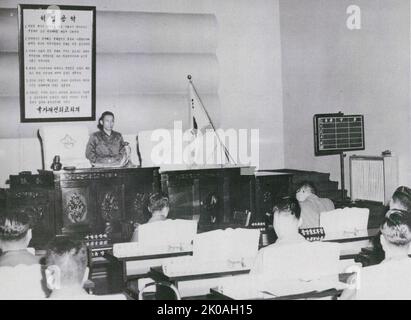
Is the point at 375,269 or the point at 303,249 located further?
the point at 303,249

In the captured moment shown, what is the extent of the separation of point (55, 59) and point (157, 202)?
160 inches

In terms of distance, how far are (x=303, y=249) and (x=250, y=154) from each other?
20.6ft

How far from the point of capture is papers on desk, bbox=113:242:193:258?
3793 mm

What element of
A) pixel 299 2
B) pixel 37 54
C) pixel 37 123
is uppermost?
pixel 299 2

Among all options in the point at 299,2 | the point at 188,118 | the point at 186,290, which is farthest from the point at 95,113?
the point at 186,290

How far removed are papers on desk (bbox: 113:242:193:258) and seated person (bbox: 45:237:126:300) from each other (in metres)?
1.17

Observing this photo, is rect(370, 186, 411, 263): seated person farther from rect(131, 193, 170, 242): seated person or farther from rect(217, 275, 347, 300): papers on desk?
rect(131, 193, 170, 242): seated person

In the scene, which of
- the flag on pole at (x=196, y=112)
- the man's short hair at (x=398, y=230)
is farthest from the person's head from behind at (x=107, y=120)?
the man's short hair at (x=398, y=230)

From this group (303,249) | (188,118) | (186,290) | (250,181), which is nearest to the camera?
(303,249)

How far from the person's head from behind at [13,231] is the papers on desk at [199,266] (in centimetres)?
83

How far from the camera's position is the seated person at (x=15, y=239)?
9.85 ft

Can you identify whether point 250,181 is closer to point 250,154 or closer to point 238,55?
point 250,154

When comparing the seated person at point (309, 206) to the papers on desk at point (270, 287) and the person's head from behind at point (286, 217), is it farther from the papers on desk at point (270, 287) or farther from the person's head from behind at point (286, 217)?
the papers on desk at point (270, 287)
